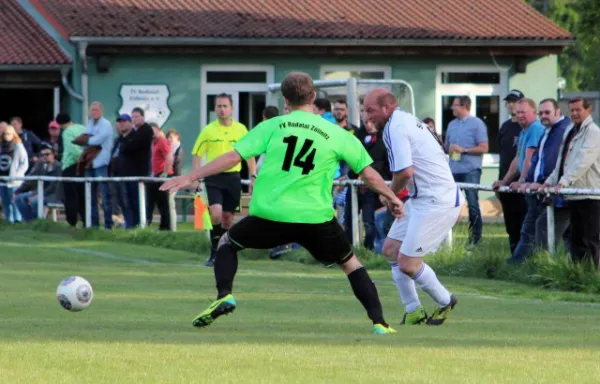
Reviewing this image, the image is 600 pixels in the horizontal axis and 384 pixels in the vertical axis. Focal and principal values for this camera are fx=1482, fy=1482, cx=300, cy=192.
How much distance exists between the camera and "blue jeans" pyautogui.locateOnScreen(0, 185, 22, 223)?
25484 mm

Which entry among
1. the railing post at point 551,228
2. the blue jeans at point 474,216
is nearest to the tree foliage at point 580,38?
the blue jeans at point 474,216

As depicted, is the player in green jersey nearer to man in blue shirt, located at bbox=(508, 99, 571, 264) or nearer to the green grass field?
the green grass field

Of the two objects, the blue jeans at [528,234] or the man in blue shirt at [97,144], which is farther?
the man in blue shirt at [97,144]

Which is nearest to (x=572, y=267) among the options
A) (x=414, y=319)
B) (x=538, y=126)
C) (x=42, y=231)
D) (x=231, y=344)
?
(x=538, y=126)

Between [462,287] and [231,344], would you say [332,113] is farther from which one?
[231,344]

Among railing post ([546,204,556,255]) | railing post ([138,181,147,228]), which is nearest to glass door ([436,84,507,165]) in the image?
railing post ([138,181,147,228])

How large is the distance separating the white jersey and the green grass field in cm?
98

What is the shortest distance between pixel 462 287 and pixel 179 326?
4.95 m

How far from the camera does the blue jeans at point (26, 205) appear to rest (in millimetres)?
25562

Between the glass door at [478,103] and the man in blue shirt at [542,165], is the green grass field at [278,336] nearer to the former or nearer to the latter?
the man in blue shirt at [542,165]

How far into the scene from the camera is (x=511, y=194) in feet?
56.7

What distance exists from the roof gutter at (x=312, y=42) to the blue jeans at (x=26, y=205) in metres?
6.54

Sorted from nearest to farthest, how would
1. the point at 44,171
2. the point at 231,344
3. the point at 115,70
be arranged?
the point at 231,344
the point at 44,171
the point at 115,70

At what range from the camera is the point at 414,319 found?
434 inches
